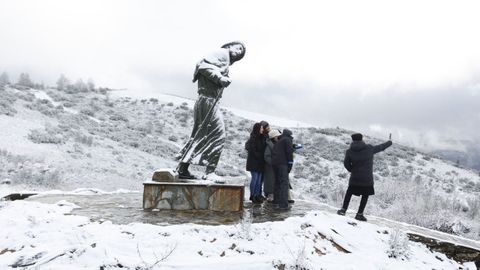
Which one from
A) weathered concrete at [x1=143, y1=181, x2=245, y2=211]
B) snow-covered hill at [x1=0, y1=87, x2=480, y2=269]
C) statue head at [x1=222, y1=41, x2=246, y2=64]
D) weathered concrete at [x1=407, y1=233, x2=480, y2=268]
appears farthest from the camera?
statue head at [x1=222, y1=41, x2=246, y2=64]

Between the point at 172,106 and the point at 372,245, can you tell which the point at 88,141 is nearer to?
the point at 372,245

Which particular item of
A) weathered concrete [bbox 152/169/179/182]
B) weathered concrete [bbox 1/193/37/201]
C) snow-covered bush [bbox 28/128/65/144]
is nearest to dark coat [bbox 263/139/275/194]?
weathered concrete [bbox 152/169/179/182]

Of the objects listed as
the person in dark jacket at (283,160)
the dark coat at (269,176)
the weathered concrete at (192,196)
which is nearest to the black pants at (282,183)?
the person in dark jacket at (283,160)

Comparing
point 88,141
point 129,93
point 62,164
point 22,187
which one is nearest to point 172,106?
point 129,93

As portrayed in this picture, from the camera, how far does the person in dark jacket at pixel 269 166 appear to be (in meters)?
9.03

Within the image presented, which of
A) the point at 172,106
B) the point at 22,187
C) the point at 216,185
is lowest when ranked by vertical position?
the point at 22,187

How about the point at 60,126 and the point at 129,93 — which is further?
the point at 129,93

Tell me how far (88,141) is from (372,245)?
13.9m

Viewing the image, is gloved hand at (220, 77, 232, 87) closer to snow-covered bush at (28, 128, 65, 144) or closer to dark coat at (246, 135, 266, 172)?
dark coat at (246, 135, 266, 172)

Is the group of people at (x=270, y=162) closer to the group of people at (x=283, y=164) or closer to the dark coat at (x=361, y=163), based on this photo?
the group of people at (x=283, y=164)

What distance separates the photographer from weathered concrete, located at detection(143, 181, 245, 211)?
780 cm

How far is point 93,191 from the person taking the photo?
10.5 meters

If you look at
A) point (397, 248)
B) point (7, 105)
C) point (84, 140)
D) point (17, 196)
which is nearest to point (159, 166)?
point (84, 140)

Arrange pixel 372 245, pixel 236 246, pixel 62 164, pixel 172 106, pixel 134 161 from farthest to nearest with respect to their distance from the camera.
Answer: pixel 172 106 → pixel 134 161 → pixel 62 164 → pixel 372 245 → pixel 236 246
